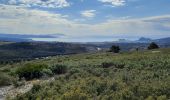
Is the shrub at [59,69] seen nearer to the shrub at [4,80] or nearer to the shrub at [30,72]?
the shrub at [30,72]

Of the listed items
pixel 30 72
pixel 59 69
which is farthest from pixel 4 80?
pixel 59 69

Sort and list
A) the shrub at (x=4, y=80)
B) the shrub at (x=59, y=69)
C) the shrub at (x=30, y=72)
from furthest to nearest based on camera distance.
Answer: the shrub at (x=59, y=69), the shrub at (x=30, y=72), the shrub at (x=4, y=80)

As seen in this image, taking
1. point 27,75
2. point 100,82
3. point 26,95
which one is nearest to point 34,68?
point 27,75

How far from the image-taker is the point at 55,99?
19703mm

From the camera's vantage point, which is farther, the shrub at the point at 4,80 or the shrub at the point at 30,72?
the shrub at the point at 30,72

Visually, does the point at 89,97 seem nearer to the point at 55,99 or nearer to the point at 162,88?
the point at 55,99

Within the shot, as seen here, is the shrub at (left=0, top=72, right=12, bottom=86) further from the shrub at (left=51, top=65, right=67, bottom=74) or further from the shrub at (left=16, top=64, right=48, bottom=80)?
the shrub at (left=51, top=65, right=67, bottom=74)

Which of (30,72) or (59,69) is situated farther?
(59,69)

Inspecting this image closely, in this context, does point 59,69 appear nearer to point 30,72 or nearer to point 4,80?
point 30,72

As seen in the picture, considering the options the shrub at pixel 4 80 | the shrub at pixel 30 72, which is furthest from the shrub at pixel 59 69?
the shrub at pixel 4 80

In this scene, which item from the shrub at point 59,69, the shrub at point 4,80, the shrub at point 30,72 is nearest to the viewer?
the shrub at point 4,80

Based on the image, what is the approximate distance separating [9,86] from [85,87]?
13.7 m

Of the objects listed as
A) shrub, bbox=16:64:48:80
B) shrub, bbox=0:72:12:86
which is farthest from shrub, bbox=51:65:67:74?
shrub, bbox=0:72:12:86

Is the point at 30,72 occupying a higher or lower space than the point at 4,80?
higher
